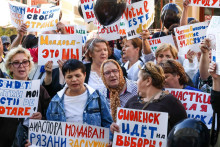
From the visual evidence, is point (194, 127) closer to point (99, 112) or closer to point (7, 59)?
point (99, 112)

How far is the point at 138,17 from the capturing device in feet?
21.5

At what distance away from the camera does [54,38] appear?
6.48 metres

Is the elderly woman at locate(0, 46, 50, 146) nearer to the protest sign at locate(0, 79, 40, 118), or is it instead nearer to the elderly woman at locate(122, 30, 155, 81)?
the protest sign at locate(0, 79, 40, 118)

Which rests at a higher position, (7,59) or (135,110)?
(7,59)

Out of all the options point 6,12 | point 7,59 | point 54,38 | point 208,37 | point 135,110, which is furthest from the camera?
point 6,12

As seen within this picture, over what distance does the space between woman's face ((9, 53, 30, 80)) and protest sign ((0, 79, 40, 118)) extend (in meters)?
0.13

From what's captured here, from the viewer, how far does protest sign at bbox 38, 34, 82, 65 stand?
6402mm

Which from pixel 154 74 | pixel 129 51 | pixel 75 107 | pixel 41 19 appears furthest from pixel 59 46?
pixel 154 74

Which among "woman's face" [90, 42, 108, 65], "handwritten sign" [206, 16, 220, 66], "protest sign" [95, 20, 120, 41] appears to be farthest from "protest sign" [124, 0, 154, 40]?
"handwritten sign" [206, 16, 220, 66]

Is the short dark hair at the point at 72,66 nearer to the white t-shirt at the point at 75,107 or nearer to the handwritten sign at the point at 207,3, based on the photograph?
the white t-shirt at the point at 75,107

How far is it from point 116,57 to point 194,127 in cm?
405

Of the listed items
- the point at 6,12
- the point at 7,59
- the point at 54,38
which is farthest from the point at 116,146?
the point at 6,12

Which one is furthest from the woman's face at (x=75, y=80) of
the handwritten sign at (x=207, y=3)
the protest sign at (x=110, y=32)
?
the handwritten sign at (x=207, y=3)

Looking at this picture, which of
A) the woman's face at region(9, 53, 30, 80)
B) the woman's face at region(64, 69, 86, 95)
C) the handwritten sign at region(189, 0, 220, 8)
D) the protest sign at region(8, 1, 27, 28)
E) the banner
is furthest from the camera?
the protest sign at region(8, 1, 27, 28)
